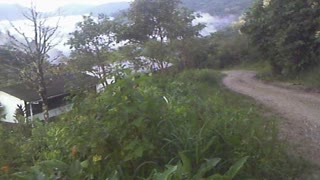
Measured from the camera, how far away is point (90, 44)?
19.5 meters

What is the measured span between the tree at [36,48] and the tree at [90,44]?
201 cm

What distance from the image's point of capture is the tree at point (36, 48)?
1530 centimetres

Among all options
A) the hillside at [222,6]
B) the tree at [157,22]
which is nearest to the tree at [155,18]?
the tree at [157,22]

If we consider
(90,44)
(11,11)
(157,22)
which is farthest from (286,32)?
(11,11)

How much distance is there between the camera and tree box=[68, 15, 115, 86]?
1864cm

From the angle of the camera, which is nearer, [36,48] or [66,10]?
[36,48]

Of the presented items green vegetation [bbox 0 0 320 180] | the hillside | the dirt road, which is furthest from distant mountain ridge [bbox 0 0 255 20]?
green vegetation [bbox 0 0 320 180]

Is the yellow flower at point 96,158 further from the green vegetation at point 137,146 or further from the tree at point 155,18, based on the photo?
the tree at point 155,18

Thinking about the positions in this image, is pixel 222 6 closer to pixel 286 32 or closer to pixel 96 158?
pixel 286 32

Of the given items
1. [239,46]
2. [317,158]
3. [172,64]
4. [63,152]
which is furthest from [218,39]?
[63,152]

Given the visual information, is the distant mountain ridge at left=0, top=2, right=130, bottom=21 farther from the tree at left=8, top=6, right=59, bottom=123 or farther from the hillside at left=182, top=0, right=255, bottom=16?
the hillside at left=182, top=0, right=255, bottom=16

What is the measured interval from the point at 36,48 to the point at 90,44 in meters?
4.32

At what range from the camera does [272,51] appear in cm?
1448

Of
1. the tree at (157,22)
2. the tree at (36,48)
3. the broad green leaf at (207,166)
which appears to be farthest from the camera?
the tree at (157,22)
